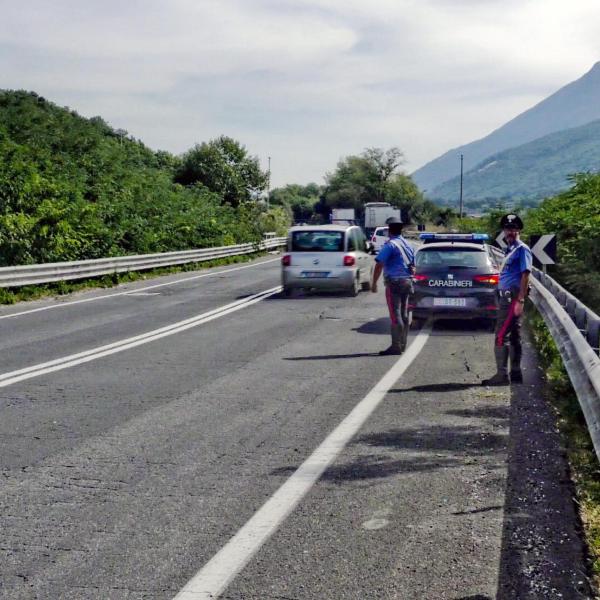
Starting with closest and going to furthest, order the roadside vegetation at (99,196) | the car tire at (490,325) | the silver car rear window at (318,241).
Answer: the car tire at (490,325), the silver car rear window at (318,241), the roadside vegetation at (99,196)

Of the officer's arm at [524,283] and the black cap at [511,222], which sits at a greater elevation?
the black cap at [511,222]

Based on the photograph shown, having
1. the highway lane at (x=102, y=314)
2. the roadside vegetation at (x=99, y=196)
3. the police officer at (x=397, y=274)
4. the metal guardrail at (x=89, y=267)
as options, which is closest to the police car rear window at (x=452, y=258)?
the police officer at (x=397, y=274)

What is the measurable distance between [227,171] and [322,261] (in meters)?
59.6

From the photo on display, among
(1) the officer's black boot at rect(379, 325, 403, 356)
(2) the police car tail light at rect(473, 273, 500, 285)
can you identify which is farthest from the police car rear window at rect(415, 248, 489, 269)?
(1) the officer's black boot at rect(379, 325, 403, 356)

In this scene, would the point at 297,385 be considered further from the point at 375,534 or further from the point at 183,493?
the point at 375,534

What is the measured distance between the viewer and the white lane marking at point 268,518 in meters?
4.06

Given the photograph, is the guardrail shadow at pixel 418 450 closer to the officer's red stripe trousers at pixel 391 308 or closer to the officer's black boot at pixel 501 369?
the officer's black boot at pixel 501 369

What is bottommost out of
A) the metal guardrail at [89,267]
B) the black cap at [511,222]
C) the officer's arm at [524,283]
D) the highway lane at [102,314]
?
the highway lane at [102,314]

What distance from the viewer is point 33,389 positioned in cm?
922

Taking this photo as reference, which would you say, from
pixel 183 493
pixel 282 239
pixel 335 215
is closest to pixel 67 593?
pixel 183 493

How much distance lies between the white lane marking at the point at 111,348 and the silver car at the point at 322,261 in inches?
108

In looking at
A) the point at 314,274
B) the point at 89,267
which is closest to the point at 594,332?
the point at 314,274

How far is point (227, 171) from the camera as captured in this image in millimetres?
80375

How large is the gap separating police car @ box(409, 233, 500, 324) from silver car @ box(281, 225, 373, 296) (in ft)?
22.1
